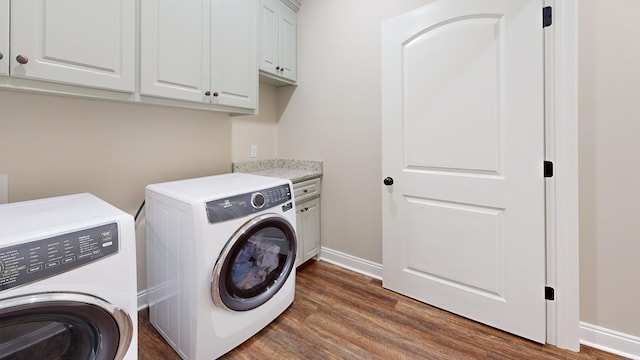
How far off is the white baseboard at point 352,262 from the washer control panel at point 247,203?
1.01m

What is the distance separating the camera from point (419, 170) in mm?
1855

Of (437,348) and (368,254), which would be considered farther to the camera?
(368,254)

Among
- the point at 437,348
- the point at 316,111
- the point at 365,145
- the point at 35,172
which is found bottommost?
the point at 437,348

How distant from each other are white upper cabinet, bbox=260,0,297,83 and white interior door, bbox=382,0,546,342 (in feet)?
3.04

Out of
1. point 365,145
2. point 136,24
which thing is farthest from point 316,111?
point 136,24

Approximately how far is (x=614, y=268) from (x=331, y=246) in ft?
6.05

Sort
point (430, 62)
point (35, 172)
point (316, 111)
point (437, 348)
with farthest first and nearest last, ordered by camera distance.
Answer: point (316, 111) → point (430, 62) → point (437, 348) → point (35, 172)

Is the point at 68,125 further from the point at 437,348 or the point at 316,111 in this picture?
the point at 437,348

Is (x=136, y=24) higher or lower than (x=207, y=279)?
higher

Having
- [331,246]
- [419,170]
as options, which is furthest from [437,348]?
[331,246]

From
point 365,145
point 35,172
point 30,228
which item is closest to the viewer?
point 30,228

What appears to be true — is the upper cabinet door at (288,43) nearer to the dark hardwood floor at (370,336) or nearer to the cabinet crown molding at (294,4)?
the cabinet crown molding at (294,4)

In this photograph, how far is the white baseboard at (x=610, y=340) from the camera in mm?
1381

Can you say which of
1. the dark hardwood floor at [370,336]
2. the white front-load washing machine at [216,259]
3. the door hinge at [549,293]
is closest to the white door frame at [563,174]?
the door hinge at [549,293]
